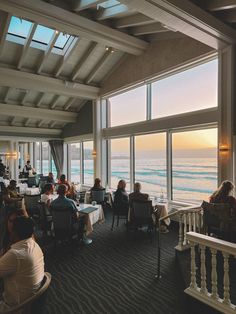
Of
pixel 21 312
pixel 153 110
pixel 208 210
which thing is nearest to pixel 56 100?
pixel 153 110

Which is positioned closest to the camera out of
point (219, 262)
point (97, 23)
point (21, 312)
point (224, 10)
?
point (21, 312)

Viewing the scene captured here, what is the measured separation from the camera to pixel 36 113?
10172 mm

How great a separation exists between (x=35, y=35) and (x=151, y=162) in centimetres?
474

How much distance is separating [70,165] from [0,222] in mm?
6340

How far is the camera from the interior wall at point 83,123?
9.93m

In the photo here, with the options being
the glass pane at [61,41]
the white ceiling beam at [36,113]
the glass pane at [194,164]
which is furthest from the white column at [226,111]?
the white ceiling beam at [36,113]

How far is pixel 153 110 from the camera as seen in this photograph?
22.5 ft

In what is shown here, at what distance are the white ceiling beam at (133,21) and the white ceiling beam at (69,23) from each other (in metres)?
0.21

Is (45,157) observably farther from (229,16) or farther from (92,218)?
(229,16)

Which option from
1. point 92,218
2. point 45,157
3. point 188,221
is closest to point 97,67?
point 92,218

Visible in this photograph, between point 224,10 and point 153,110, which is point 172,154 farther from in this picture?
point 224,10

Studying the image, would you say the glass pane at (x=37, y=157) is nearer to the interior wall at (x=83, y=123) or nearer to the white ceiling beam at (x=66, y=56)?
the interior wall at (x=83, y=123)

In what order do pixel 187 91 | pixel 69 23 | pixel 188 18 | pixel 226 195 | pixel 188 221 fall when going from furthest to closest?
pixel 187 91 → pixel 69 23 → pixel 188 221 → pixel 226 195 → pixel 188 18

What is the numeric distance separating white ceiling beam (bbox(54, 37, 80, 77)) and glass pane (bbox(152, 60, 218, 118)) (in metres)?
2.45
